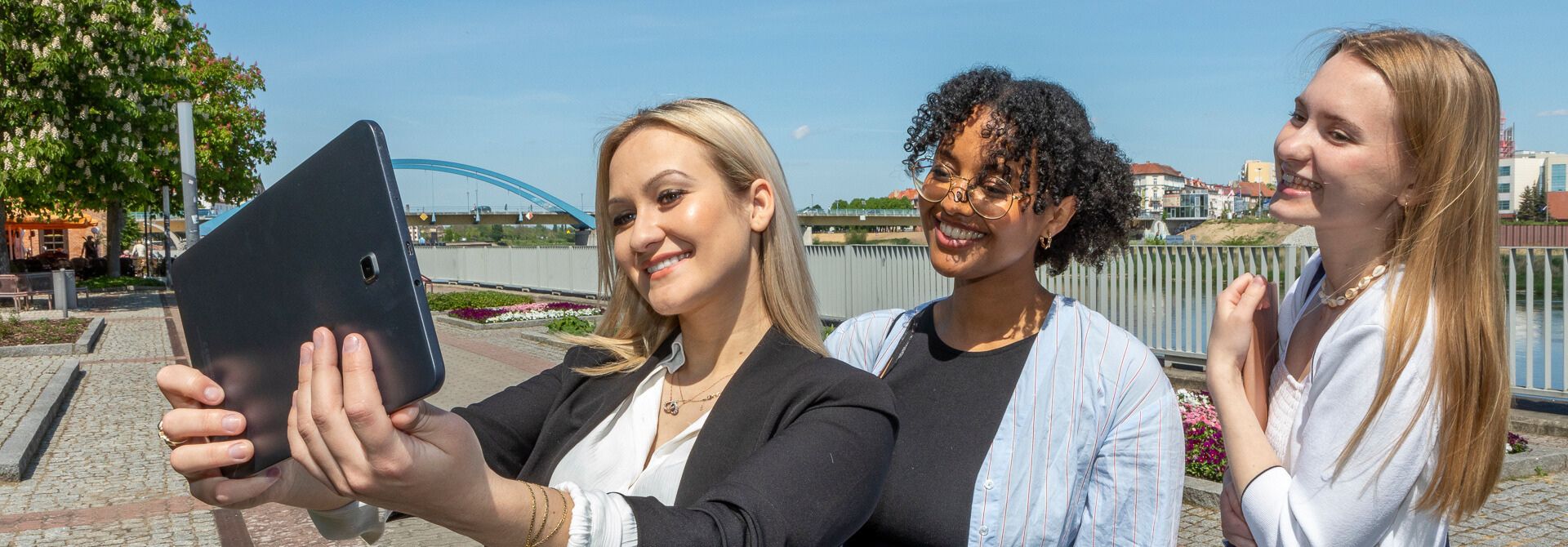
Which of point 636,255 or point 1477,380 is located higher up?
point 636,255

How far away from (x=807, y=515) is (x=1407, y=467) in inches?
36.0

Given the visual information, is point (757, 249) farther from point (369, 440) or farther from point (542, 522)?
point (369, 440)

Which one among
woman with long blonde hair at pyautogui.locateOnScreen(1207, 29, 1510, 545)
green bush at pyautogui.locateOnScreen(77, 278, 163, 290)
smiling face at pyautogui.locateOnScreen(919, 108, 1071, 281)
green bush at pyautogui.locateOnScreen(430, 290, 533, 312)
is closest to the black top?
smiling face at pyautogui.locateOnScreen(919, 108, 1071, 281)

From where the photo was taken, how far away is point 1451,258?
1757 millimetres

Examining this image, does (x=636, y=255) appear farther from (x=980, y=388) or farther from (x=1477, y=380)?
(x=1477, y=380)

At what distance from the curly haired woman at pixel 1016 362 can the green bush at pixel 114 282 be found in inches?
1384

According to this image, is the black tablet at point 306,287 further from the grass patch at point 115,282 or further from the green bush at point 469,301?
the grass patch at point 115,282

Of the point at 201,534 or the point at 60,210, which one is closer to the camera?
the point at 201,534

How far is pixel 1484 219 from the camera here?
178cm

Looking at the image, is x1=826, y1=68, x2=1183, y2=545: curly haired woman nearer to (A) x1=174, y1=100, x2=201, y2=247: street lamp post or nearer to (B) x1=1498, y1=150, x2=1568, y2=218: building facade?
(A) x1=174, y1=100, x2=201, y2=247: street lamp post

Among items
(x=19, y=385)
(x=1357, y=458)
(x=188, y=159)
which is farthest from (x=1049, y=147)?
(x=19, y=385)

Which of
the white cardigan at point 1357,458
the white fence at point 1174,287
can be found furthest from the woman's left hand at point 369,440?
the white fence at point 1174,287

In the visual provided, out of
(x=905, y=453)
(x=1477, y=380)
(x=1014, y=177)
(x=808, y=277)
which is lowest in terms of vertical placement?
(x=905, y=453)

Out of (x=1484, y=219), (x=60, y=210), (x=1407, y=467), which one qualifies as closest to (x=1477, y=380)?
(x=1407, y=467)
